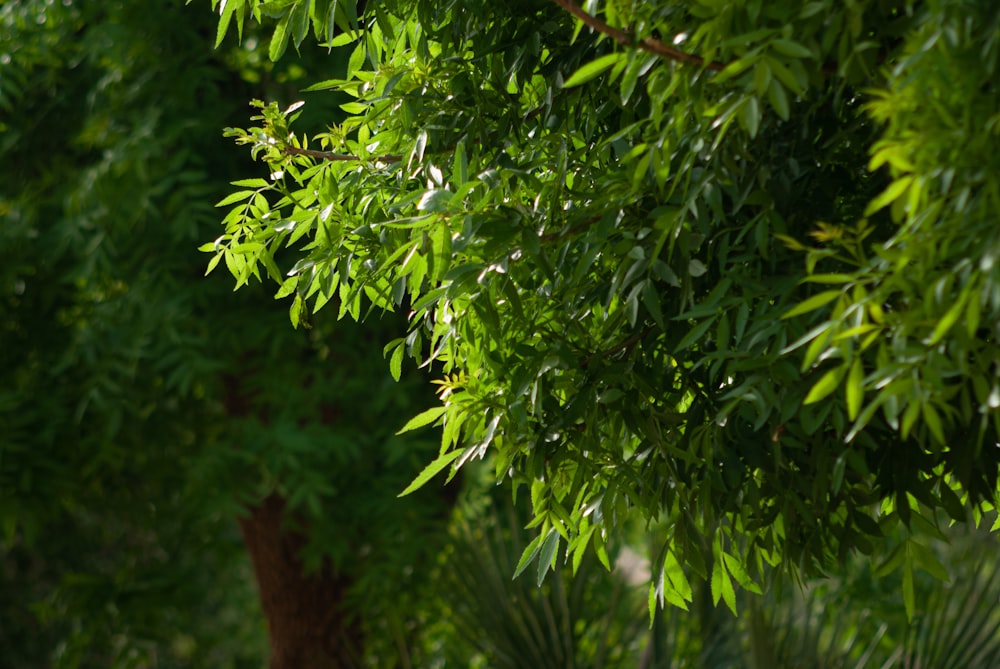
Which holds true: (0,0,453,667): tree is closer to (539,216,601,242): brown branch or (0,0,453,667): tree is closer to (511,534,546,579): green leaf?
(511,534,546,579): green leaf

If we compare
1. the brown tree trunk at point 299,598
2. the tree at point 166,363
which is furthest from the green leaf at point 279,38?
the brown tree trunk at point 299,598

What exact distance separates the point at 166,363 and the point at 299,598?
52.7 inches

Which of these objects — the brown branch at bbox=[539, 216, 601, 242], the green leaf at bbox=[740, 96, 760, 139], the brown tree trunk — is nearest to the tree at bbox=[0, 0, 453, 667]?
the brown tree trunk

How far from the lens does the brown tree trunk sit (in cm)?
483

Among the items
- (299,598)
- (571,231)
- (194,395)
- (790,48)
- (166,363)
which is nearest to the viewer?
(790,48)

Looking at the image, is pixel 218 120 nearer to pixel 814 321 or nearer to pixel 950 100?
pixel 814 321

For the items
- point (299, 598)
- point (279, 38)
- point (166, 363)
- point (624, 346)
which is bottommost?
point (299, 598)

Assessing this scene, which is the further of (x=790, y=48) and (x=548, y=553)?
(x=548, y=553)

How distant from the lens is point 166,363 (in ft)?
13.2

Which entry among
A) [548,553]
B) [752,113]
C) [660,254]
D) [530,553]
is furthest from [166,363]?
[752,113]

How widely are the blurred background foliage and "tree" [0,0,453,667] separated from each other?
0.04ft

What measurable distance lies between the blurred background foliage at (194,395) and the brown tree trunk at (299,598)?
102mm

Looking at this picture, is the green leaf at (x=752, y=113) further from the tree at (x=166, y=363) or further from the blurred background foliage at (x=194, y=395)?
the tree at (x=166, y=363)

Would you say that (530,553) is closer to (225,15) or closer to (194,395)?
(225,15)
